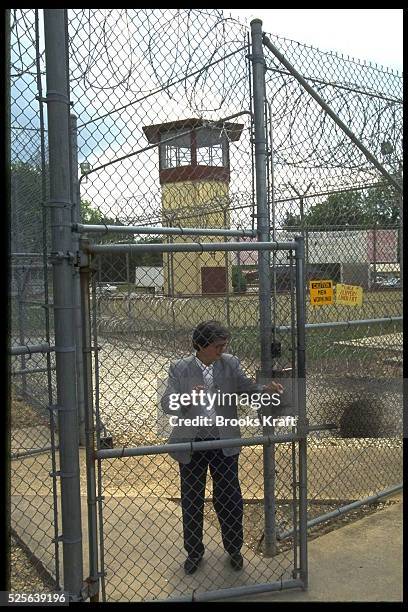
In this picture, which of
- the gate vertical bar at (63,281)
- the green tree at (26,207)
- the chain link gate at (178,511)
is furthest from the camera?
the green tree at (26,207)

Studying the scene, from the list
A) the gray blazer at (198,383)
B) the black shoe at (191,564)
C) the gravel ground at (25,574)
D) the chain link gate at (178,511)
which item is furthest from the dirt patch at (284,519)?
the gravel ground at (25,574)

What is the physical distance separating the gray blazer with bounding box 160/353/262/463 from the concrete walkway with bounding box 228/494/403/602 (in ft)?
3.22

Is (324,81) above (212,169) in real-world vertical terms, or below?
above

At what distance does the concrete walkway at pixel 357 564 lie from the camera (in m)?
3.38

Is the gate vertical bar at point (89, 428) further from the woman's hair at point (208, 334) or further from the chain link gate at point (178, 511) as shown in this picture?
the woman's hair at point (208, 334)

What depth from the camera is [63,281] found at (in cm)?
276

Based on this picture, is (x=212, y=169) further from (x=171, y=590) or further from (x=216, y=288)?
(x=171, y=590)

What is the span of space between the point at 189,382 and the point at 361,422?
2.58 m

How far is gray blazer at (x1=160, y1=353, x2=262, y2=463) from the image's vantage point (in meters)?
3.43

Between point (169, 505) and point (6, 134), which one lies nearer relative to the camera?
point (6, 134)

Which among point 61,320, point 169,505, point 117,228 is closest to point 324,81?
point 117,228

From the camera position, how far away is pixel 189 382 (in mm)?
3453

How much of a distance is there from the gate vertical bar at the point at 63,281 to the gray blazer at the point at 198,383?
0.75 meters

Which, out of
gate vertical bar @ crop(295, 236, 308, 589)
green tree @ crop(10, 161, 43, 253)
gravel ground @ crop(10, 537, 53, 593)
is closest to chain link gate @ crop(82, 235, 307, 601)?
gate vertical bar @ crop(295, 236, 308, 589)
